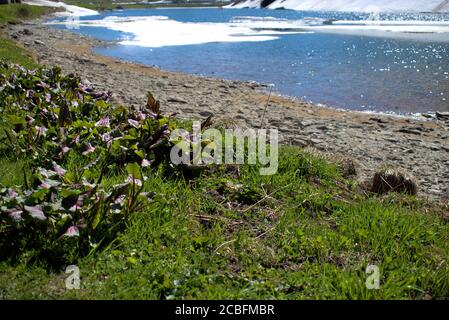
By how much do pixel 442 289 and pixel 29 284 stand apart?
2760mm

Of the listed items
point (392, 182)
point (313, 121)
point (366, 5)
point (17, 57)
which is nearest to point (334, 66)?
point (313, 121)

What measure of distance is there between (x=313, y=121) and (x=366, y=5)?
58.1m

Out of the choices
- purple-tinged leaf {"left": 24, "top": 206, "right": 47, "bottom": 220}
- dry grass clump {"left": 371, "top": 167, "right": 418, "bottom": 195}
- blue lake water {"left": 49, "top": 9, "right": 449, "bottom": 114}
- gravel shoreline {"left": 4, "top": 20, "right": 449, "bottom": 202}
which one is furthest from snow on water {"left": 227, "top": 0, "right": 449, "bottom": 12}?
purple-tinged leaf {"left": 24, "top": 206, "right": 47, "bottom": 220}

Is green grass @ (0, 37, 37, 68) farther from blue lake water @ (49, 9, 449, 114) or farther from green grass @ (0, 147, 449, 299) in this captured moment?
green grass @ (0, 147, 449, 299)

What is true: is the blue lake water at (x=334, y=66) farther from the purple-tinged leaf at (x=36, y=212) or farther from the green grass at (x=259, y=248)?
the purple-tinged leaf at (x=36, y=212)

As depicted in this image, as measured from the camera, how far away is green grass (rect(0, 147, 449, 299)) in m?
3.12

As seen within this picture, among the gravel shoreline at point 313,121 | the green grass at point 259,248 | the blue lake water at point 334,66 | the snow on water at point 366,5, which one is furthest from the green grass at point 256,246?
the snow on water at point 366,5

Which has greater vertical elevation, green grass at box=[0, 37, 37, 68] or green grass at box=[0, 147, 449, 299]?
green grass at box=[0, 37, 37, 68]

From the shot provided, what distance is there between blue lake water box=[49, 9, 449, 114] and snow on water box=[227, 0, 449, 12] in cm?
2742

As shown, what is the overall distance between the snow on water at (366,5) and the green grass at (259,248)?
175ft

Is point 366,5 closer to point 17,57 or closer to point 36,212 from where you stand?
point 17,57

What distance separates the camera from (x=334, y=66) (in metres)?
19.9

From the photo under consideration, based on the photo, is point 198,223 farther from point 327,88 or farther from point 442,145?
point 327,88
